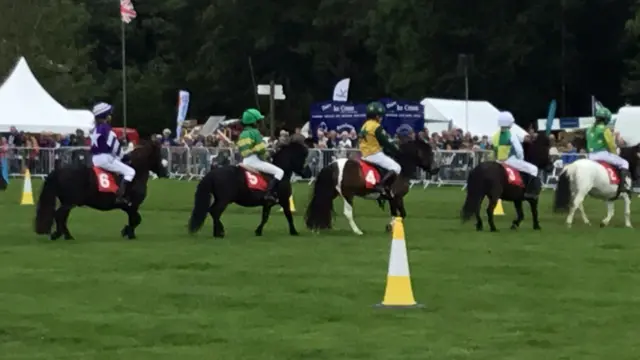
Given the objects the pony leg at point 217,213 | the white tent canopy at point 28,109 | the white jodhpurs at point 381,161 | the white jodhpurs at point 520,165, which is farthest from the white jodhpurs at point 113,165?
the white tent canopy at point 28,109

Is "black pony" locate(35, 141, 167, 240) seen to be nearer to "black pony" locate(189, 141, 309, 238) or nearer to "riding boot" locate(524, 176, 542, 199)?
"black pony" locate(189, 141, 309, 238)

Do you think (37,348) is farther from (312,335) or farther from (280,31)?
(280,31)

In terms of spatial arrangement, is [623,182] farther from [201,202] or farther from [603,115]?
[201,202]

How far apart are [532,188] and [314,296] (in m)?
9.66

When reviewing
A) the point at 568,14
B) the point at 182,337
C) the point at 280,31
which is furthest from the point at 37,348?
the point at 280,31

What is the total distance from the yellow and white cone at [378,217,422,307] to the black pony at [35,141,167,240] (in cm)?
808

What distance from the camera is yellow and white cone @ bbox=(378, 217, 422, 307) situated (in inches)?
478

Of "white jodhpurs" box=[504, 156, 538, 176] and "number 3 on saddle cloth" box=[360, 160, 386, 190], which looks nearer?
"number 3 on saddle cloth" box=[360, 160, 386, 190]

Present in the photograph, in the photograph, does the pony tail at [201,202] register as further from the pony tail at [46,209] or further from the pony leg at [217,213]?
the pony tail at [46,209]

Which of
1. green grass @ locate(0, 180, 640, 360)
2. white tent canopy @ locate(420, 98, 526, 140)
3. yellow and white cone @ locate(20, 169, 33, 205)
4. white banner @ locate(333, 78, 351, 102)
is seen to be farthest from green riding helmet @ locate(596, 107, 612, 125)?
white banner @ locate(333, 78, 351, 102)

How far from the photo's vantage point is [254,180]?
20.4 meters

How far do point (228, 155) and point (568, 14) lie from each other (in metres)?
23.5

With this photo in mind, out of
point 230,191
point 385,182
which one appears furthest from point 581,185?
point 230,191

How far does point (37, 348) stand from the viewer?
10.5 meters
